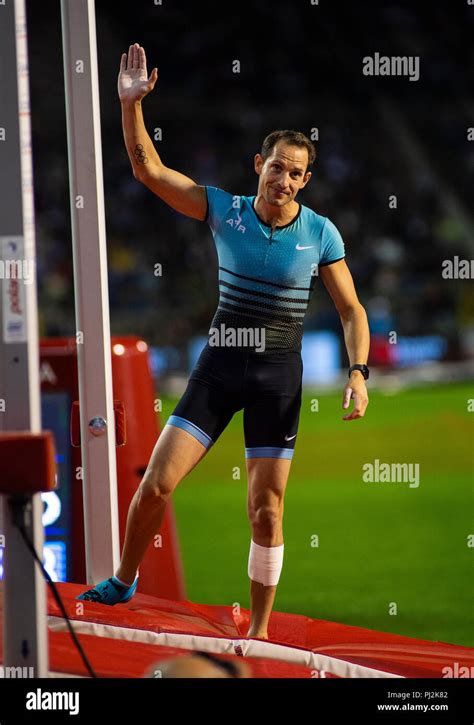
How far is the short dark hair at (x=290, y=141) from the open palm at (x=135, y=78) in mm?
467

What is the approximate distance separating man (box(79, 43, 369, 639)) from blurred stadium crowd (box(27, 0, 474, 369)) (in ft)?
30.0

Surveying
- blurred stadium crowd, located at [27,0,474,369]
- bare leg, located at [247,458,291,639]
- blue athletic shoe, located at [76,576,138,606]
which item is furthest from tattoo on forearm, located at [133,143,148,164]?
blurred stadium crowd, located at [27,0,474,369]

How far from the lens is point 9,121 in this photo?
296 centimetres

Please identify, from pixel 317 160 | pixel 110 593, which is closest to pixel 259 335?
pixel 110 593

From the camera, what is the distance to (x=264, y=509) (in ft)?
12.4

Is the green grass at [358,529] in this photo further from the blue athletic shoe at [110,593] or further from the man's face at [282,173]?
the man's face at [282,173]

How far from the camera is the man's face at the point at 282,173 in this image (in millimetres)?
3723

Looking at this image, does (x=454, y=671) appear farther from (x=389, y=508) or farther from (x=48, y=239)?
(x=48, y=239)

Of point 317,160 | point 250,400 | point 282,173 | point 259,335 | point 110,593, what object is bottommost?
point 110,593

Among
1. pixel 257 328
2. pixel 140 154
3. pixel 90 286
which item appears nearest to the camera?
pixel 140 154

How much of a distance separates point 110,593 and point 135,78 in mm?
1908

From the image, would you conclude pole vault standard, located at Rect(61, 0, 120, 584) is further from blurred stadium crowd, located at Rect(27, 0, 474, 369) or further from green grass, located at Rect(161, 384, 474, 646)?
blurred stadium crowd, located at Rect(27, 0, 474, 369)

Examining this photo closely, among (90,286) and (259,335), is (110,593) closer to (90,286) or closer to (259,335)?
(259,335)
